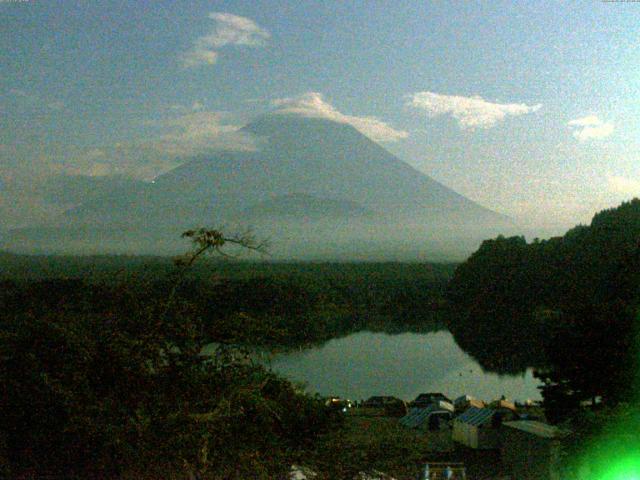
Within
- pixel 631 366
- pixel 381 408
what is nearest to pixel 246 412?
pixel 631 366

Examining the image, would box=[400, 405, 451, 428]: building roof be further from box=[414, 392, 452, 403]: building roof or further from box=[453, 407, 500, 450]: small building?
box=[414, 392, 452, 403]: building roof

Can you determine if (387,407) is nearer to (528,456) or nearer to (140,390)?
(528,456)

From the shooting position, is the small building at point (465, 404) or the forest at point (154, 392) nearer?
the forest at point (154, 392)

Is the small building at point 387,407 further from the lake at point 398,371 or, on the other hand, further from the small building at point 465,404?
the lake at point 398,371

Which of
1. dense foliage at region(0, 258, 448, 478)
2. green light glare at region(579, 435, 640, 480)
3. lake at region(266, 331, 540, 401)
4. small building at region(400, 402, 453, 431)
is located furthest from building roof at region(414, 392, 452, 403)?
dense foliage at region(0, 258, 448, 478)

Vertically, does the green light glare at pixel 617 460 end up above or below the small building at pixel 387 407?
above

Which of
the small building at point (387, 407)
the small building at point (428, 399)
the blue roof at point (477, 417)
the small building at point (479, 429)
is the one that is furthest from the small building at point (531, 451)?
the small building at point (428, 399)
